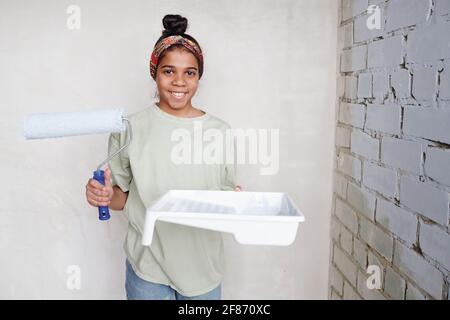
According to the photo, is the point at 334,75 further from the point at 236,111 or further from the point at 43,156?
the point at 43,156

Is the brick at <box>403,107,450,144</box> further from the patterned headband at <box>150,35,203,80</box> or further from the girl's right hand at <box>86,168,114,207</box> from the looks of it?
the girl's right hand at <box>86,168,114,207</box>

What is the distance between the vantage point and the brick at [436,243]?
0.85 meters

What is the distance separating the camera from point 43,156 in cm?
156

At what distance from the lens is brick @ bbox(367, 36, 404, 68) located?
103 cm

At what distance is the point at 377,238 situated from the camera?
3.82 ft

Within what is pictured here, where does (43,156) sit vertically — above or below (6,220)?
above

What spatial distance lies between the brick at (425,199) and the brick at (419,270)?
4.2 inches

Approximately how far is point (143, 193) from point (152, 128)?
177 mm

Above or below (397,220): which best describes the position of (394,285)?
below

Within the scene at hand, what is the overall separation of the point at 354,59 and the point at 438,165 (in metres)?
0.56

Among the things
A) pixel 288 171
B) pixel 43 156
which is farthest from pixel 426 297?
pixel 43 156

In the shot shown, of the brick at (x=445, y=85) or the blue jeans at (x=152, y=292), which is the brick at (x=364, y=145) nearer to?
the brick at (x=445, y=85)

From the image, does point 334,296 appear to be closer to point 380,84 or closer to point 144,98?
point 380,84

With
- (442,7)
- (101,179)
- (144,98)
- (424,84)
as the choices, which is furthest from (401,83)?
(144,98)
